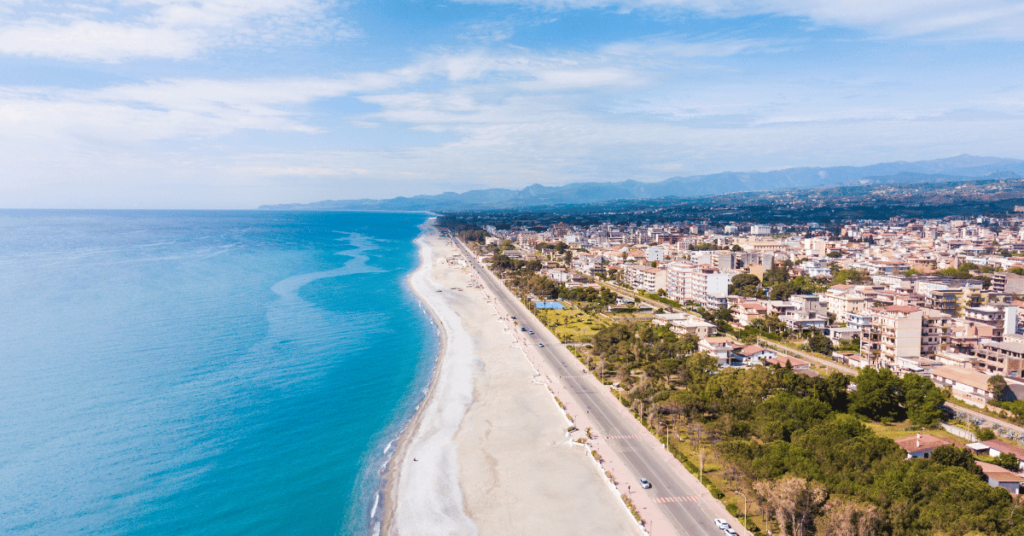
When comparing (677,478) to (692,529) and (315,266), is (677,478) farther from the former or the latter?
(315,266)

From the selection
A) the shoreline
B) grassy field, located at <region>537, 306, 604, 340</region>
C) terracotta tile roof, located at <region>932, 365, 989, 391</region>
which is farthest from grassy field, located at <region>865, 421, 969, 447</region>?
grassy field, located at <region>537, 306, 604, 340</region>

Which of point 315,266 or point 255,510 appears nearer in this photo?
point 255,510

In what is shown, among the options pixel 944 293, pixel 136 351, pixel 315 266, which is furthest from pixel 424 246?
pixel 944 293

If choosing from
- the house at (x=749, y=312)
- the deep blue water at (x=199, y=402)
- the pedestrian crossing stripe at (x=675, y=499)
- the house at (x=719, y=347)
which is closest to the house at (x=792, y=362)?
the house at (x=719, y=347)

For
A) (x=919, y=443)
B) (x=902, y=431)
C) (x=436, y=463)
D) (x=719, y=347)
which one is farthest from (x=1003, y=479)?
(x=436, y=463)

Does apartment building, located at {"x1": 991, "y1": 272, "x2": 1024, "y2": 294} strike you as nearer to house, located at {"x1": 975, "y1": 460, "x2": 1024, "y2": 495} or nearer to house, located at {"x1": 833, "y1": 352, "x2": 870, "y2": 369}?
house, located at {"x1": 833, "y1": 352, "x2": 870, "y2": 369}

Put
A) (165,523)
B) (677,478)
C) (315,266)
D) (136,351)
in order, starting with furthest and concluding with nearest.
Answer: (315,266) → (136,351) → (677,478) → (165,523)
